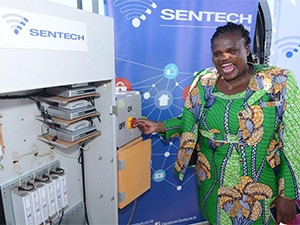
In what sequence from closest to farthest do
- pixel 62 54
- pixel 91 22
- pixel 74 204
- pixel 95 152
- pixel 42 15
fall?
pixel 42 15, pixel 62 54, pixel 91 22, pixel 95 152, pixel 74 204

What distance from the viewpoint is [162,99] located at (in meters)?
1.81

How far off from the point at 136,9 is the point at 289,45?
138 cm

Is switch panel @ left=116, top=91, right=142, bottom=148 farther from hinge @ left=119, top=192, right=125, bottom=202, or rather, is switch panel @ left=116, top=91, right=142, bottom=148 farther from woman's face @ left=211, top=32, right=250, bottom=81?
woman's face @ left=211, top=32, right=250, bottom=81

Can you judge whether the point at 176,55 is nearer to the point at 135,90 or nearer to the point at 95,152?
the point at 135,90

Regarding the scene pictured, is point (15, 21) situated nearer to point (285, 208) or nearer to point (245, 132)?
point (245, 132)

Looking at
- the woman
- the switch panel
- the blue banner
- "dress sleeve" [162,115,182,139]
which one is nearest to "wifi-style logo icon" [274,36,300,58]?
the blue banner

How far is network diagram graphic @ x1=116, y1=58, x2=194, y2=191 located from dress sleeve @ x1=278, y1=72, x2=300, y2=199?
2.65 ft

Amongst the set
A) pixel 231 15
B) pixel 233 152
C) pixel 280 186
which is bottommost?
pixel 280 186

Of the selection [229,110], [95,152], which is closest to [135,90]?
[95,152]

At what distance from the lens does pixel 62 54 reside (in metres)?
0.98

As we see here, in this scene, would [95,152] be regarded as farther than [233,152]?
Yes

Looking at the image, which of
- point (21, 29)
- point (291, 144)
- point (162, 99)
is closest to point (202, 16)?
point (162, 99)

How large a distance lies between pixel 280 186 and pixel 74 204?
4.08 ft

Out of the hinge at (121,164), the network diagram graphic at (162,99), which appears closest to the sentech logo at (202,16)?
the network diagram graphic at (162,99)
